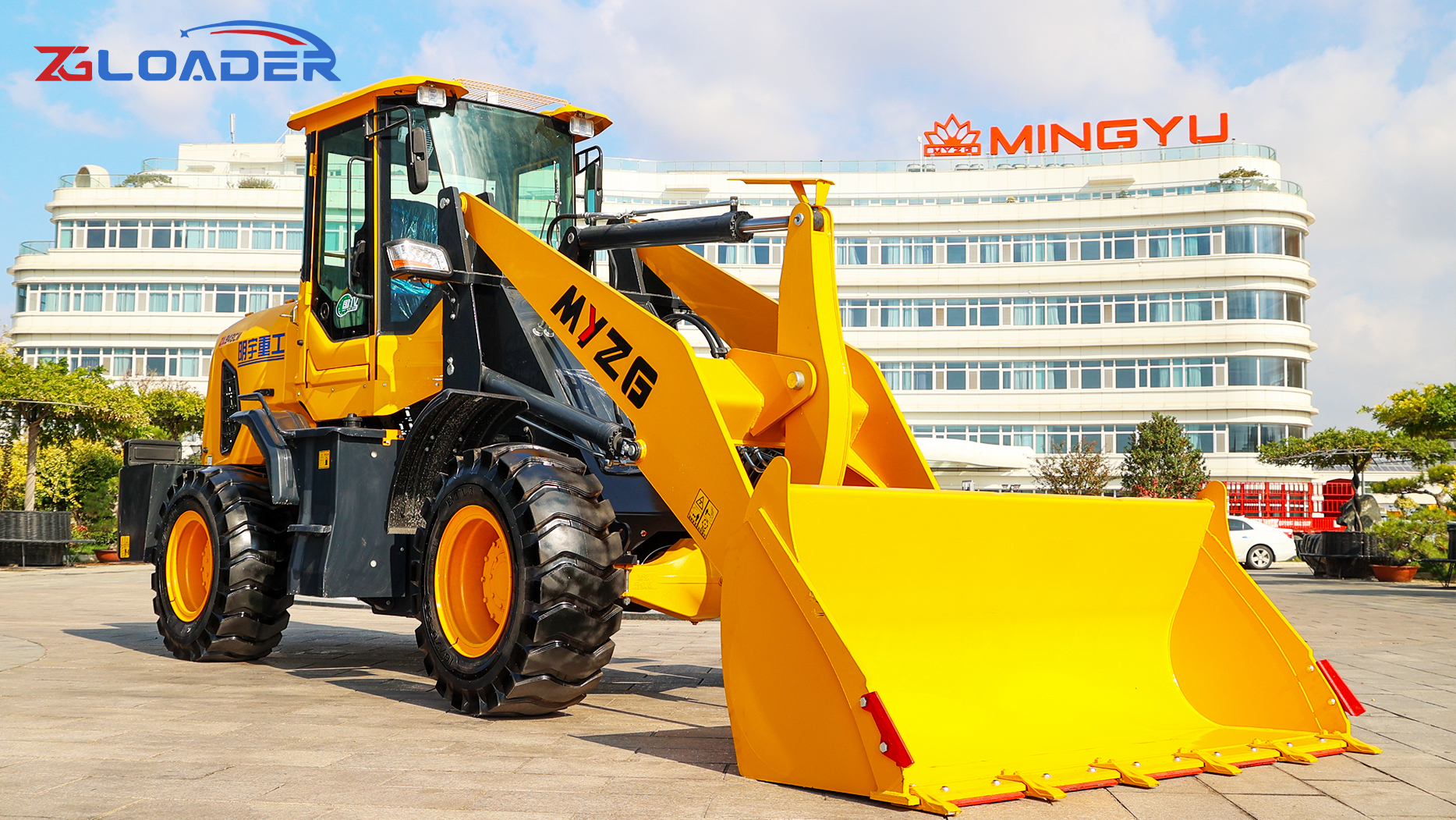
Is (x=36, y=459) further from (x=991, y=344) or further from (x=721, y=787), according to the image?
(x=991, y=344)

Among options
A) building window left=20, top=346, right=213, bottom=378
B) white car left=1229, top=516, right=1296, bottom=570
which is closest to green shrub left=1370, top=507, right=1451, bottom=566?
white car left=1229, top=516, right=1296, bottom=570

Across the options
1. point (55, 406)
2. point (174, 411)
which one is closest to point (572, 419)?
point (55, 406)

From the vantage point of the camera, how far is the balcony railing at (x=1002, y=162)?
51969mm

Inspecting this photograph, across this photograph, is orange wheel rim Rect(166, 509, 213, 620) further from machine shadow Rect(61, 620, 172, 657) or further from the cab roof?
the cab roof

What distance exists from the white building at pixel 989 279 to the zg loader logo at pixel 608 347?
139 feet

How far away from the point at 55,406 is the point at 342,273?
20345 millimetres

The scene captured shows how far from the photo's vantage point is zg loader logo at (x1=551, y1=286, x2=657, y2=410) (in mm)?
5730

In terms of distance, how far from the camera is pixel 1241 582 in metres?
5.65

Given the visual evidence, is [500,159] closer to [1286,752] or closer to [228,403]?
[228,403]

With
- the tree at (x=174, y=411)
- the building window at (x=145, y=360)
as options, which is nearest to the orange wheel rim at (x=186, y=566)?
the tree at (x=174, y=411)

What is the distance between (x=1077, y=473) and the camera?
138ft

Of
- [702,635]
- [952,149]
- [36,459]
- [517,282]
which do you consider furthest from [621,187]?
[517,282]

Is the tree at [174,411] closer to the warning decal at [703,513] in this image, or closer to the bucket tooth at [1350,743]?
the warning decal at [703,513]

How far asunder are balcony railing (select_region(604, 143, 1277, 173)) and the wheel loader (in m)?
43.6
